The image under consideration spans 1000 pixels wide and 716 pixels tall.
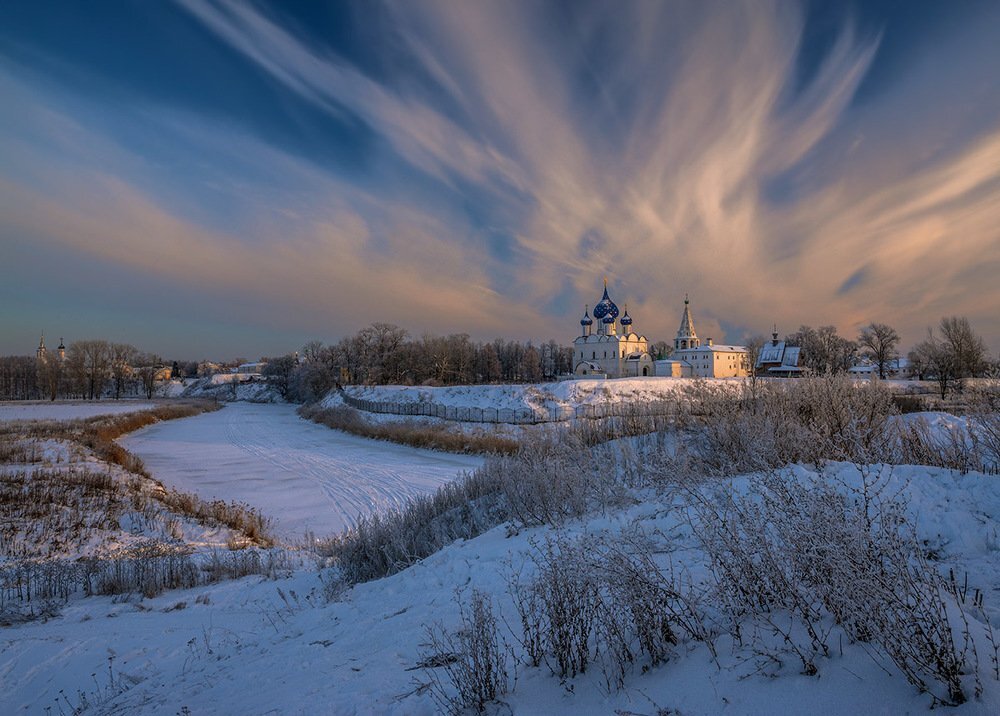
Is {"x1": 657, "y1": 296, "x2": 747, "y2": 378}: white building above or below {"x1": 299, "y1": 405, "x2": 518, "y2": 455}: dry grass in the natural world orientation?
above

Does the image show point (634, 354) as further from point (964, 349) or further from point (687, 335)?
point (964, 349)

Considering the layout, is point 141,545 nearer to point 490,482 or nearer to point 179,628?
point 179,628

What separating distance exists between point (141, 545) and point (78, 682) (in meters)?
6.12

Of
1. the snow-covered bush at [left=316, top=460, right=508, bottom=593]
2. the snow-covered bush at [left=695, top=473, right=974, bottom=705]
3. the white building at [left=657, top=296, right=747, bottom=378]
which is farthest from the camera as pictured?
the white building at [left=657, top=296, right=747, bottom=378]

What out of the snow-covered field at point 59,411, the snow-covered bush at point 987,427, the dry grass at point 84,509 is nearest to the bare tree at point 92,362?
the snow-covered field at point 59,411

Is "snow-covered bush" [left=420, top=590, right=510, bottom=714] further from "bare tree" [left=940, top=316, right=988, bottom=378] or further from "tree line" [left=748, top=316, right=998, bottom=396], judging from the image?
"bare tree" [left=940, top=316, right=988, bottom=378]

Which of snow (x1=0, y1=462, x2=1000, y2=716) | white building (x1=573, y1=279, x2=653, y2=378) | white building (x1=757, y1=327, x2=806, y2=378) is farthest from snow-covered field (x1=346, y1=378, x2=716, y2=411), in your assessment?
white building (x1=757, y1=327, x2=806, y2=378)

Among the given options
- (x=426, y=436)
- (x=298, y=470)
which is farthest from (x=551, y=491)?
(x=426, y=436)

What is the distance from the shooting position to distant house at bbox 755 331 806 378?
7194 cm

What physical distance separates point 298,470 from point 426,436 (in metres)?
8.56

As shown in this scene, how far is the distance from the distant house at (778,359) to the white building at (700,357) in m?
3.79

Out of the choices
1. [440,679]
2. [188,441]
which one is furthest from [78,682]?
[188,441]

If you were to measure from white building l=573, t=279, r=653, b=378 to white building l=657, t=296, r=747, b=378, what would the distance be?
4.30 m

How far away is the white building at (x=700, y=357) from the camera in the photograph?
70312 mm
